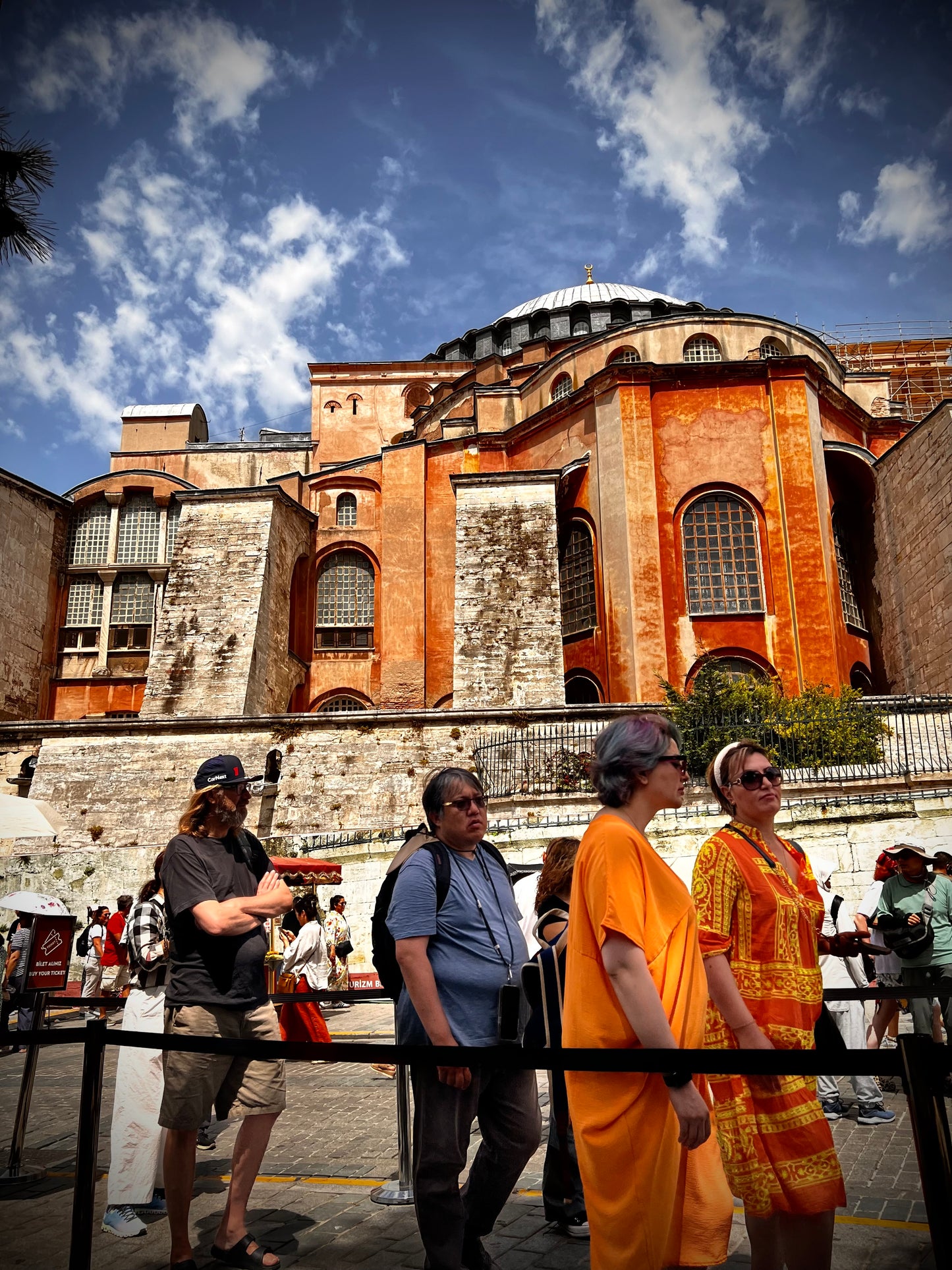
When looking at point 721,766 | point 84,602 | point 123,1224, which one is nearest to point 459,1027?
point 721,766

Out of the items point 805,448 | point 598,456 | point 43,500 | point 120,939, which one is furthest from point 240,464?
point 120,939

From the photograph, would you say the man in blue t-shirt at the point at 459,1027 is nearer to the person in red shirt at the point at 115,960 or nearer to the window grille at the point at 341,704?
the person in red shirt at the point at 115,960

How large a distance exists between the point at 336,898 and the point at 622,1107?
31.1 ft

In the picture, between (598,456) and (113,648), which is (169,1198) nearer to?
(598,456)

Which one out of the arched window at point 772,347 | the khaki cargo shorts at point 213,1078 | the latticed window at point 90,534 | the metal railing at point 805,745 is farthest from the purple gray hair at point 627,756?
the latticed window at point 90,534

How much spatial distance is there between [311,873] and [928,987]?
9721mm

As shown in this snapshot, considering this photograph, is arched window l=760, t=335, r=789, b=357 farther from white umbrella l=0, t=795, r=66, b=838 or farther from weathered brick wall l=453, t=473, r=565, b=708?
white umbrella l=0, t=795, r=66, b=838

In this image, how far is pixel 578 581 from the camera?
23.0 meters

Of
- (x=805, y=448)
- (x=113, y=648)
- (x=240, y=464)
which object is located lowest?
(x=113, y=648)

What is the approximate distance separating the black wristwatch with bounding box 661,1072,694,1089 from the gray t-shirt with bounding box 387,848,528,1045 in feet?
3.22

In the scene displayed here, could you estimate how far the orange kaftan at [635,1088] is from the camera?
2.41 meters

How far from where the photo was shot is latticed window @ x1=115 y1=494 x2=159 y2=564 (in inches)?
1101

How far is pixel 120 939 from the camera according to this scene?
39.2 feet

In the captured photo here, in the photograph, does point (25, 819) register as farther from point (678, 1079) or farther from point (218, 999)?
point (678, 1079)
